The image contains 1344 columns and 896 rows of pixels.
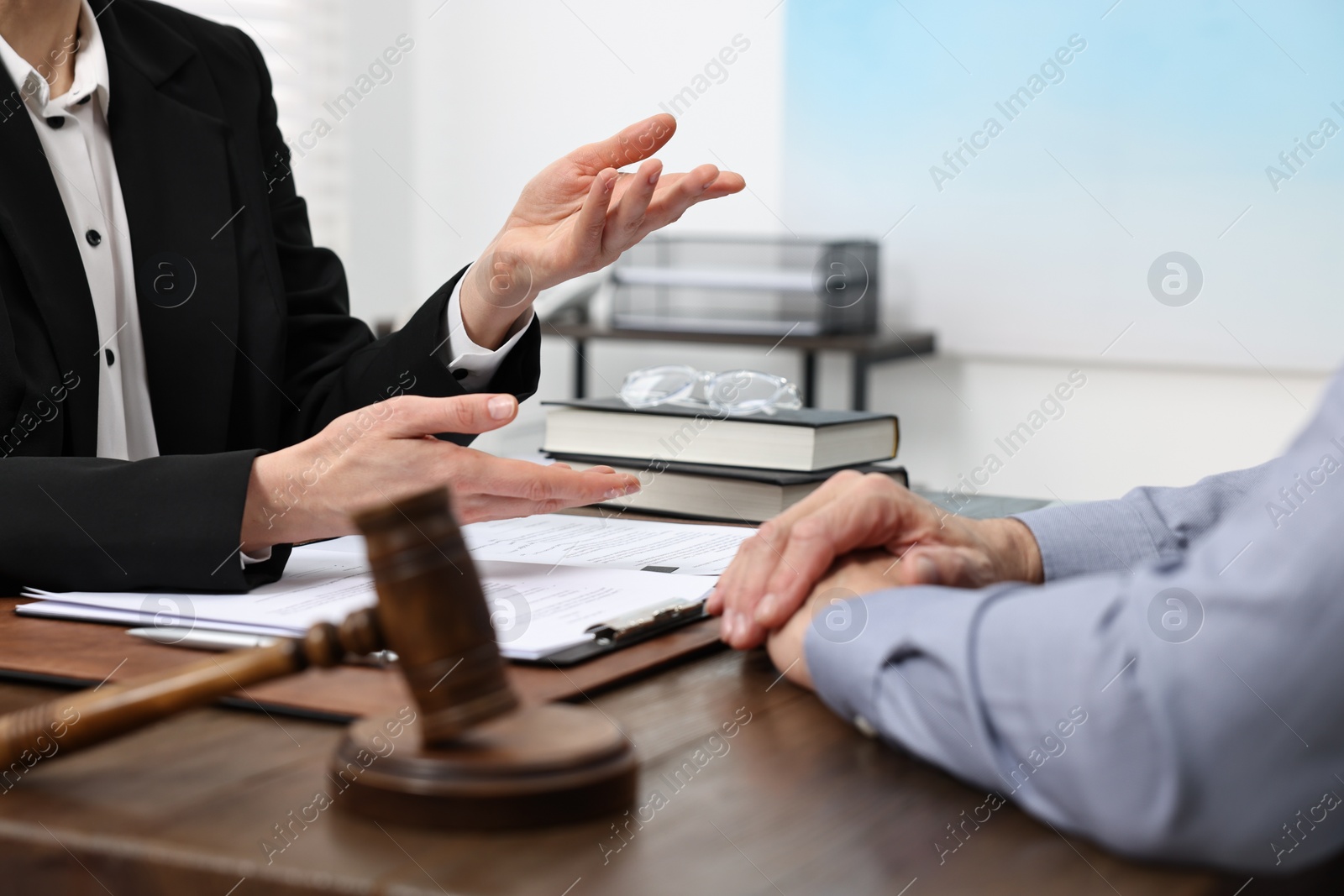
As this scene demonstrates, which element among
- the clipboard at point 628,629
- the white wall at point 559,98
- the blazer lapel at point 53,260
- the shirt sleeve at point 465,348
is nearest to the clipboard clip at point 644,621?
the clipboard at point 628,629

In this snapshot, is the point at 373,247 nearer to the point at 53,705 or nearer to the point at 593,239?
the point at 593,239

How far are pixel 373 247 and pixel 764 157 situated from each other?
1.13 m

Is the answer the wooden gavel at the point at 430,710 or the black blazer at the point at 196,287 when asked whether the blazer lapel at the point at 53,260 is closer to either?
the black blazer at the point at 196,287

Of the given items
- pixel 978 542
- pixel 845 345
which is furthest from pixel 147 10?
pixel 845 345

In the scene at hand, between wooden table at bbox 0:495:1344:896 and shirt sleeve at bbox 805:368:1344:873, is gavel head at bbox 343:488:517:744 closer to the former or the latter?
wooden table at bbox 0:495:1344:896

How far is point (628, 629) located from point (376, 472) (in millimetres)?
293

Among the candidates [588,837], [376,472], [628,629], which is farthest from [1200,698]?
[376,472]

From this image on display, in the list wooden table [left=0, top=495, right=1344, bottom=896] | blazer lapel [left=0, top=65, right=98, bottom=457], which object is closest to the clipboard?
wooden table [left=0, top=495, right=1344, bottom=896]

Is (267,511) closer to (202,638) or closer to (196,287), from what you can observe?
(202,638)

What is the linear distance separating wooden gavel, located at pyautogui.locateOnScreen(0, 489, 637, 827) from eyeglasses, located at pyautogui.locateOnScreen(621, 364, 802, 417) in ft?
2.88

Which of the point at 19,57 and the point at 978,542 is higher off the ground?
the point at 19,57

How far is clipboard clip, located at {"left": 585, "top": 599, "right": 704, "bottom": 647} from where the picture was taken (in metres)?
0.75

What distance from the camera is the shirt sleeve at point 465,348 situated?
1.29 metres

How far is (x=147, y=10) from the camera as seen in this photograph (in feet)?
5.11
